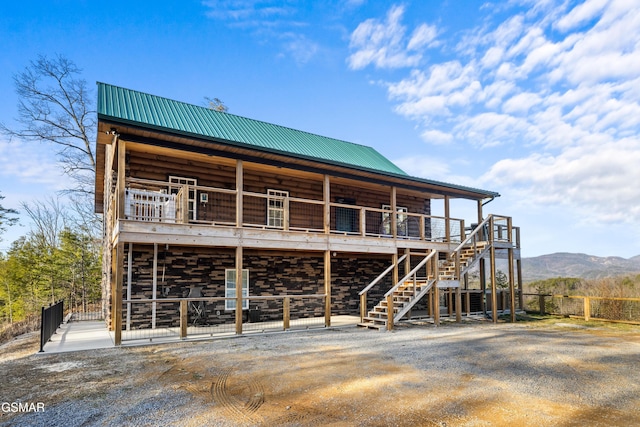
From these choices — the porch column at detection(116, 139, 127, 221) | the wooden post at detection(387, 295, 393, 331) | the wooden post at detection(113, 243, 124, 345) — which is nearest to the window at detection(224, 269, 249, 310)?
the wooden post at detection(113, 243, 124, 345)

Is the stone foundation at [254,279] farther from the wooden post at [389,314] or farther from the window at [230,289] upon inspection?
the wooden post at [389,314]

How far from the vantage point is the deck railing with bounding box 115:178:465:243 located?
1069 centimetres

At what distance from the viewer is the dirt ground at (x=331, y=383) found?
188 inches

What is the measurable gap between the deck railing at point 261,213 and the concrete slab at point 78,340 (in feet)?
10.7

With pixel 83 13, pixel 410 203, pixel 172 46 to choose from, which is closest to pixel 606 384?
pixel 410 203

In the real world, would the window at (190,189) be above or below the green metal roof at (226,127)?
below

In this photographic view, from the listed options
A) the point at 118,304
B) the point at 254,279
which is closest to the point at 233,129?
the point at 254,279

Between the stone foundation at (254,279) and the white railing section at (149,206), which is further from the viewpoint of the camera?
the stone foundation at (254,279)

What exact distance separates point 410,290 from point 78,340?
9.93 m

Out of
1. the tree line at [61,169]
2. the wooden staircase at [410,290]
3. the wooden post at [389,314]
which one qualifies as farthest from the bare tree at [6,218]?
the wooden post at [389,314]

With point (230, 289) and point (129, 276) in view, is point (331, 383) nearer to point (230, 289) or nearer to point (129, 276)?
point (230, 289)

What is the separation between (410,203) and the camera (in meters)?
19.0

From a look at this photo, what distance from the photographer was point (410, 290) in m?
13.1

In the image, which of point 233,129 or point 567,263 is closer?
point 233,129
